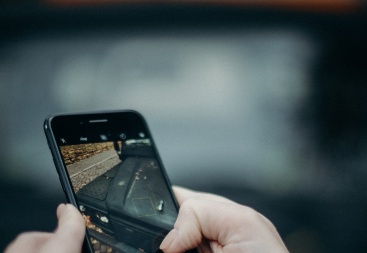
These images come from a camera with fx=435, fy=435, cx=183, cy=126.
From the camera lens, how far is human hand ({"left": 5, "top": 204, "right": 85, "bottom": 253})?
0.67 meters

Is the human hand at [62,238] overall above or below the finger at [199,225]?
above

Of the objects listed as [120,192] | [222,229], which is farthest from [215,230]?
[120,192]

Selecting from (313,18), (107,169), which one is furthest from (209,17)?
(107,169)

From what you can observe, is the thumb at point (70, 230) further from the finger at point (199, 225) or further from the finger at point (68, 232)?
the finger at point (199, 225)

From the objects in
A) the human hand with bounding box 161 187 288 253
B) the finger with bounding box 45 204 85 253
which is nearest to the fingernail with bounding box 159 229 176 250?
the human hand with bounding box 161 187 288 253

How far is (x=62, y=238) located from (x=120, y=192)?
8.2 inches

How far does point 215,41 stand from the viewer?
3744 mm

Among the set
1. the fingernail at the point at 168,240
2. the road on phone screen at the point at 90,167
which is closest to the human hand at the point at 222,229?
the fingernail at the point at 168,240

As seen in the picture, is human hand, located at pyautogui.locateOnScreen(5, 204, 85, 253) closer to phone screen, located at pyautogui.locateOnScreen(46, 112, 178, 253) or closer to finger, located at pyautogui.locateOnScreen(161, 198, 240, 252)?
phone screen, located at pyautogui.locateOnScreen(46, 112, 178, 253)

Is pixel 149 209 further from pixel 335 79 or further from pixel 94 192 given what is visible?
pixel 335 79

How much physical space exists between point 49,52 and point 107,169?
9.79 feet

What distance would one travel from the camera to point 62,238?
2.24 ft

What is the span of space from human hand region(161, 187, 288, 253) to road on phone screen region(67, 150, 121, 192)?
176 millimetres

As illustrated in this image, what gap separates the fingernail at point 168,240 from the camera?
0.82 m
